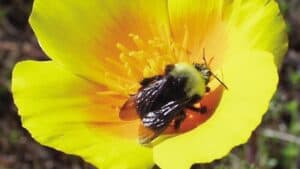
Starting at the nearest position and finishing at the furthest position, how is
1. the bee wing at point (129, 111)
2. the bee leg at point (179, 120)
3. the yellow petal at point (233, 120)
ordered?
1. the yellow petal at point (233, 120)
2. the bee leg at point (179, 120)
3. the bee wing at point (129, 111)

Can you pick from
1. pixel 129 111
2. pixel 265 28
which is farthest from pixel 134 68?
pixel 265 28

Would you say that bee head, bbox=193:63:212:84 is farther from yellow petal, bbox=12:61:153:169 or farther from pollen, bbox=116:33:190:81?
yellow petal, bbox=12:61:153:169

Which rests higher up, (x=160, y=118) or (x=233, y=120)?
(x=233, y=120)

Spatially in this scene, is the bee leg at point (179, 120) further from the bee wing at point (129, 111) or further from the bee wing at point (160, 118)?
the bee wing at point (129, 111)

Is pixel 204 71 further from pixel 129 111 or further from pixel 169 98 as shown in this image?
pixel 129 111

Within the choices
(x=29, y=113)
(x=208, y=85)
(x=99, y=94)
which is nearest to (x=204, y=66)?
(x=208, y=85)

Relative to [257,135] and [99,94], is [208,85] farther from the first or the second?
[257,135]

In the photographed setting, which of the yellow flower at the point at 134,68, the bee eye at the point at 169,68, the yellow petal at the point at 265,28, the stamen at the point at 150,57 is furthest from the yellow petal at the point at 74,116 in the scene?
the yellow petal at the point at 265,28
